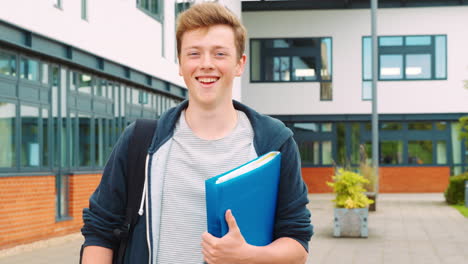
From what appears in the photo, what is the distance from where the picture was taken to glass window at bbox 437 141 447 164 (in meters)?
33.6

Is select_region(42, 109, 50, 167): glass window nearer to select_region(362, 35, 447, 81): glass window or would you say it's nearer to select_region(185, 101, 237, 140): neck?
select_region(185, 101, 237, 140): neck

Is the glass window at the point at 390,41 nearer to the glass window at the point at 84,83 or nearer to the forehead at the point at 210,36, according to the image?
the glass window at the point at 84,83

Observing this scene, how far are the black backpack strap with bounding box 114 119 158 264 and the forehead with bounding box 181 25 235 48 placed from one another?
32 centimetres

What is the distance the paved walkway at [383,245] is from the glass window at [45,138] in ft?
4.73

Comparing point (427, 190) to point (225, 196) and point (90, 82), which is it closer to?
point (90, 82)

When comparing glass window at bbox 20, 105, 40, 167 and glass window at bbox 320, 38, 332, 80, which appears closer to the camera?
glass window at bbox 20, 105, 40, 167

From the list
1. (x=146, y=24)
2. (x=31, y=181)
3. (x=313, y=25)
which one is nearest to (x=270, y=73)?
(x=313, y=25)

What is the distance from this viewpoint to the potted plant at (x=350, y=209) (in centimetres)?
1457

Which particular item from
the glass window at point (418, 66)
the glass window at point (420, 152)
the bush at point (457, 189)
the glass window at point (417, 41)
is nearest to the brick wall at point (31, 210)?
the bush at point (457, 189)

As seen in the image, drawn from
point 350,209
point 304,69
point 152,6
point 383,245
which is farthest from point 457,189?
point 383,245

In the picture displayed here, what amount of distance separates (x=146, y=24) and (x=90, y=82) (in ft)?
12.7

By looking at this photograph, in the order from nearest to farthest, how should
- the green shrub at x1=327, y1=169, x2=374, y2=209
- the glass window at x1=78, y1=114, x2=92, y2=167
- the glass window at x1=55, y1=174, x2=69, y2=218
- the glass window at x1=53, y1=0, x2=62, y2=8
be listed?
the glass window at x1=53, y1=0, x2=62, y2=8
the glass window at x1=55, y1=174, x2=69, y2=218
the green shrub at x1=327, y1=169, x2=374, y2=209
the glass window at x1=78, y1=114, x2=92, y2=167

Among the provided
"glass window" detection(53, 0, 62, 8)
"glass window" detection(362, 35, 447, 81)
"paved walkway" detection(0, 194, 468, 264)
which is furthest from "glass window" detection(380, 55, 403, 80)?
"glass window" detection(53, 0, 62, 8)

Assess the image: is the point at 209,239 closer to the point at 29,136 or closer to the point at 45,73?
the point at 29,136
